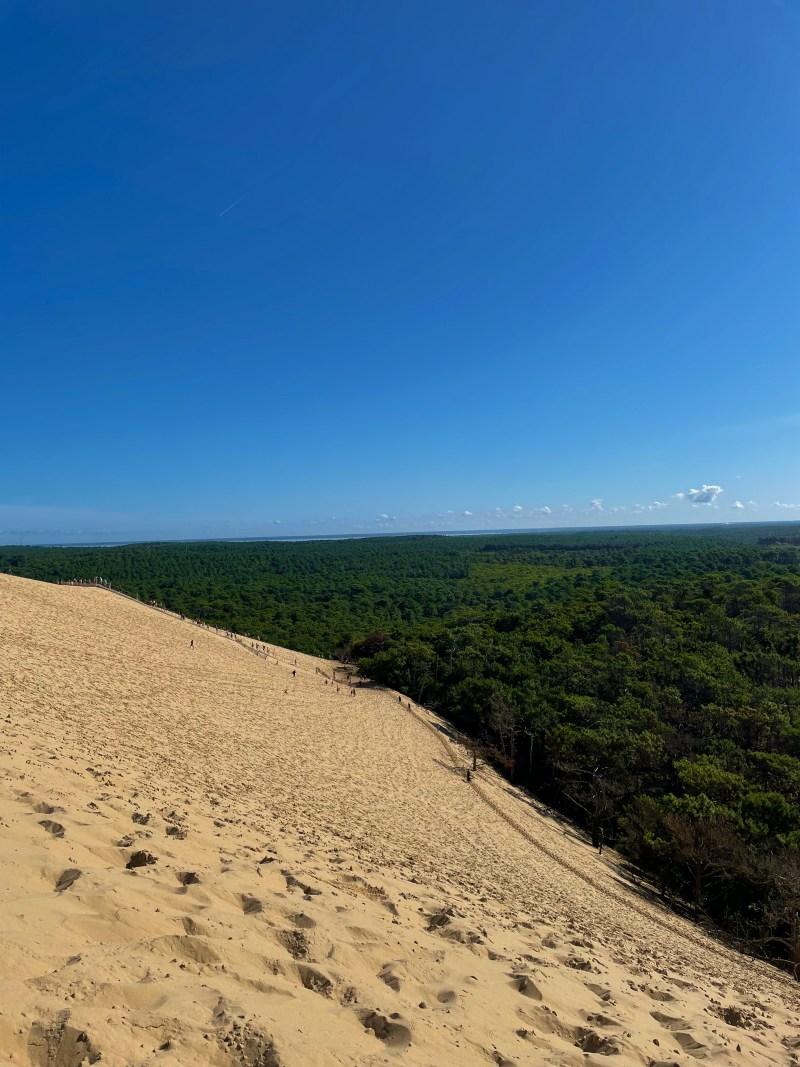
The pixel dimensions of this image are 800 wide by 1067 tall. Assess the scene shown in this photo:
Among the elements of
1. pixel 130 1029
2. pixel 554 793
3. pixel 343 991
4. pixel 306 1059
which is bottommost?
pixel 554 793

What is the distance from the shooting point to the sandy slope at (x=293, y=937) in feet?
11.4

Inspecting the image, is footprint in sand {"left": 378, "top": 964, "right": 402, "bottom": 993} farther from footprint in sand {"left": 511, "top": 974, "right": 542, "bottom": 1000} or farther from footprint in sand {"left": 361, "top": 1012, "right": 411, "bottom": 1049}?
footprint in sand {"left": 511, "top": 974, "right": 542, "bottom": 1000}

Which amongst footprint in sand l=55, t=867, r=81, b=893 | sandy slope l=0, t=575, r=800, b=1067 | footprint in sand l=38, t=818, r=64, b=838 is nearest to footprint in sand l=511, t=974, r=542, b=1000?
sandy slope l=0, t=575, r=800, b=1067

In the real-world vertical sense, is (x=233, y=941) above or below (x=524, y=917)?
above

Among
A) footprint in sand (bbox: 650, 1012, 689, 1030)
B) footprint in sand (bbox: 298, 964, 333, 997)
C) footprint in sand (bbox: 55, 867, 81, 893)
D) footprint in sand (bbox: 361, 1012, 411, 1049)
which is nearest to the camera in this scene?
footprint in sand (bbox: 361, 1012, 411, 1049)

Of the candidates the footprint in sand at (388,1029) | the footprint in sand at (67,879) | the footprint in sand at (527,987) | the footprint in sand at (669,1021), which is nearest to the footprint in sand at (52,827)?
the footprint in sand at (67,879)

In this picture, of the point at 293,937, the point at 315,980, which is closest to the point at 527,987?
the point at 315,980

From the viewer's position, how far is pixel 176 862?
19.4 feet

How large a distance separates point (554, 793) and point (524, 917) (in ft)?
67.2

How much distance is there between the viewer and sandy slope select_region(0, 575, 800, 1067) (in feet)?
11.4

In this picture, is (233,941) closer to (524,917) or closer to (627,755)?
(524,917)

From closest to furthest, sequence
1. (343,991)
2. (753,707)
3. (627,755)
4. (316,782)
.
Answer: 1. (343,991)
2. (316,782)
3. (627,755)
4. (753,707)

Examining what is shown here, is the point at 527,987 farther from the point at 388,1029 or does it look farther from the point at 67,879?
the point at 67,879

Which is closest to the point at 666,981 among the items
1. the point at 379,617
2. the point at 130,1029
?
the point at 130,1029
